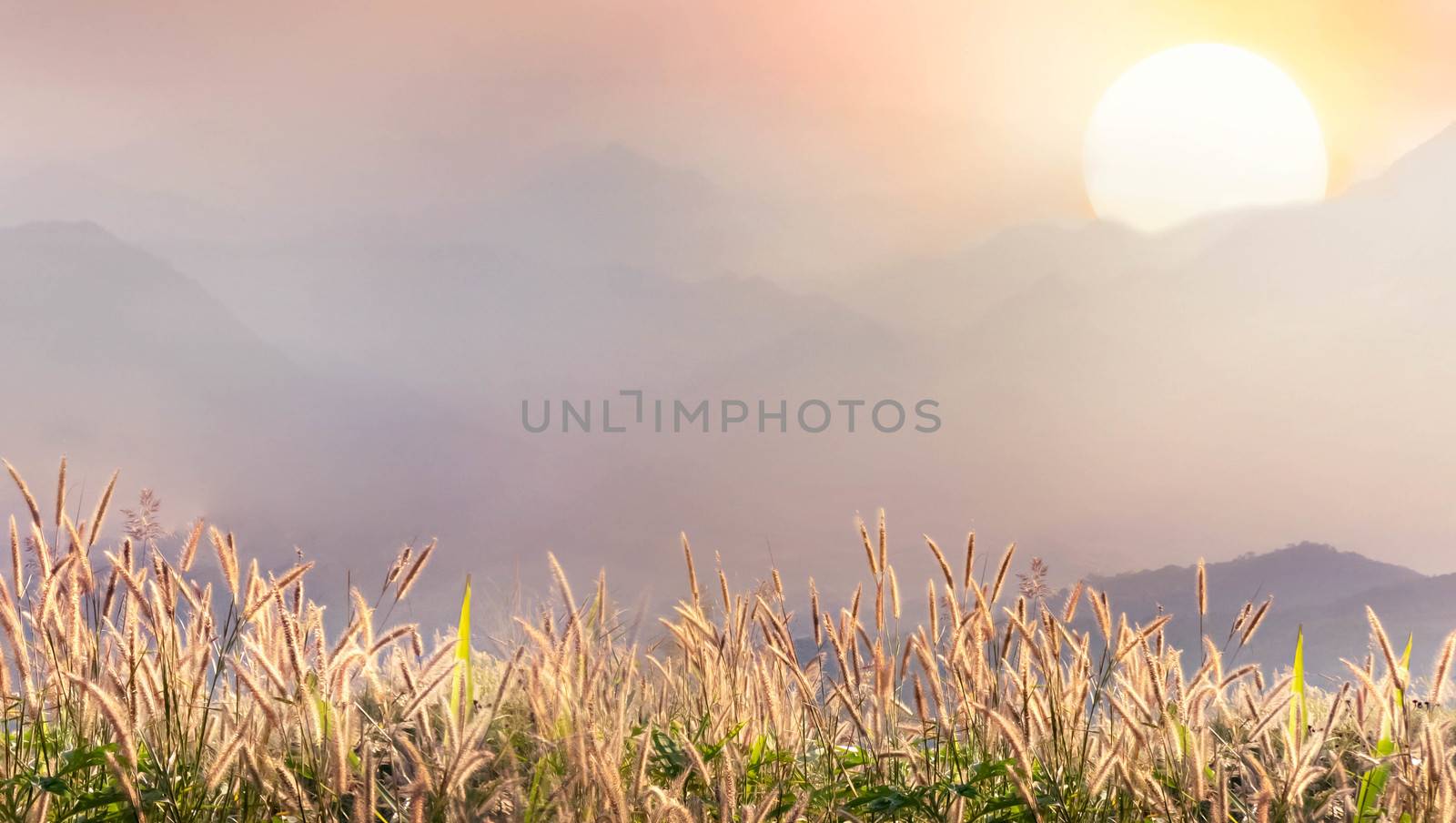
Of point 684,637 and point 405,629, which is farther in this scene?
point 684,637

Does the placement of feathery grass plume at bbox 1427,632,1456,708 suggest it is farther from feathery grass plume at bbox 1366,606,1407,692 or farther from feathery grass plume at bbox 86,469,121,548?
feathery grass plume at bbox 86,469,121,548

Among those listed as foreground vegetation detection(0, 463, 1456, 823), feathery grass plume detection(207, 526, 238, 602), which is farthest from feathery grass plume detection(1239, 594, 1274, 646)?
feathery grass plume detection(207, 526, 238, 602)

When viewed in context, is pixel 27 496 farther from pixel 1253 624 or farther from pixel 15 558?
pixel 1253 624

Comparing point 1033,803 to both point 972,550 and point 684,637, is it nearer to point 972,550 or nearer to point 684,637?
point 972,550

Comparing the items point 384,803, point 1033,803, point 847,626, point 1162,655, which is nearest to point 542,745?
point 384,803

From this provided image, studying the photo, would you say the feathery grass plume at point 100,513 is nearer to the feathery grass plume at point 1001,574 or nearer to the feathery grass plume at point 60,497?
the feathery grass plume at point 60,497

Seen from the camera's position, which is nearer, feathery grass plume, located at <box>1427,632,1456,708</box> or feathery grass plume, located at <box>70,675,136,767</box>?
feathery grass plume, located at <box>70,675,136,767</box>

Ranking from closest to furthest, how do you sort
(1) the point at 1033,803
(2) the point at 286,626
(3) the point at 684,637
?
(2) the point at 286,626
(1) the point at 1033,803
(3) the point at 684,637

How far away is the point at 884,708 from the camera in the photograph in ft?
10.2

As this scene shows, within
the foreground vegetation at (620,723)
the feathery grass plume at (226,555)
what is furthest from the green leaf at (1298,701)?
the feathery grass plume at (226,555)

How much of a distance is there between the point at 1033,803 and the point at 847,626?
83 cm

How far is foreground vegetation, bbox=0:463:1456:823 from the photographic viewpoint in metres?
2.25

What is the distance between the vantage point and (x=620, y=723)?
255 cm

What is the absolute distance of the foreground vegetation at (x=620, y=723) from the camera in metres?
2.25
